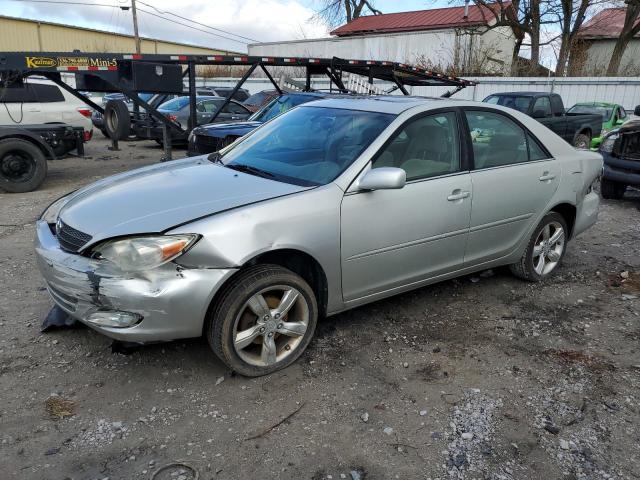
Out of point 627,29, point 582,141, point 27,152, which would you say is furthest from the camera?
point 627,29

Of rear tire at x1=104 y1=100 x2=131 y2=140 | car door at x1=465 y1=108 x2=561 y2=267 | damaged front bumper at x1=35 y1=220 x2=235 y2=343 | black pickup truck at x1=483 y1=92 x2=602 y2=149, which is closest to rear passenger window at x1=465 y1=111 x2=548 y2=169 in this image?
car door at x1=465 y1=108 x2=561 y2=267

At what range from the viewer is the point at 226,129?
866 cm

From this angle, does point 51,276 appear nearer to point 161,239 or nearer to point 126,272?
point 126,272

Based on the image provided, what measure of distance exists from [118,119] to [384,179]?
8.91m

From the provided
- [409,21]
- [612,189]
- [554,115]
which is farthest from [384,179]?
[409,21]

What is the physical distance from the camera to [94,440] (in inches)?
108

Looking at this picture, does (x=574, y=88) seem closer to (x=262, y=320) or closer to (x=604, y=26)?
(x=604, y=26)

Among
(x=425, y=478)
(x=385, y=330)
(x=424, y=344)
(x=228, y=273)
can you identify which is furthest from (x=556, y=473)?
(x=228, y=273)

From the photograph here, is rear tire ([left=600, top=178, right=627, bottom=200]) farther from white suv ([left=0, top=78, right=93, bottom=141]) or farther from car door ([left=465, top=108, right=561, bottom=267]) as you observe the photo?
white suv ([left=0, top=78, right=93, bottom=141])

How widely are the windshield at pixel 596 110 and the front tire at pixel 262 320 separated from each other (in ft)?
46.4

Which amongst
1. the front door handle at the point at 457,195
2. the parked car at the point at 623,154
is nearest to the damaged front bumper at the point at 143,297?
the front door handle at the point at 457,195

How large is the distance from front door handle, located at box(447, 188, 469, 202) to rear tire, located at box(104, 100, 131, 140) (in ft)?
27.9

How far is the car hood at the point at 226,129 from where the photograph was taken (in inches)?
336

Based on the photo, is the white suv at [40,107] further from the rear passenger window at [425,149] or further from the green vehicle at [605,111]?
the green vehicle at [605,111]
